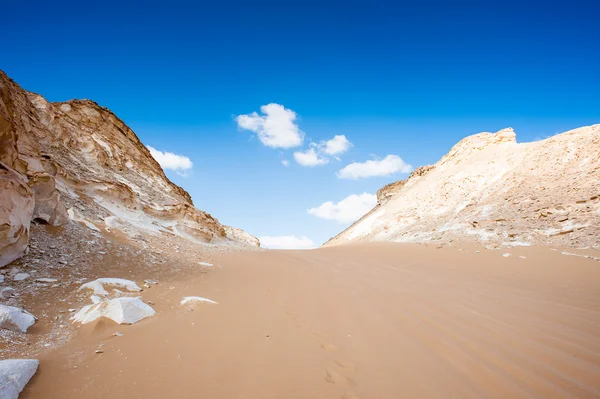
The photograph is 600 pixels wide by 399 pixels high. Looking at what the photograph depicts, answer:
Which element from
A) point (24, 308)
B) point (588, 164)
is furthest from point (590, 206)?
point (24, 308)

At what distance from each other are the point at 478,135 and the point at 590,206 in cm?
2049

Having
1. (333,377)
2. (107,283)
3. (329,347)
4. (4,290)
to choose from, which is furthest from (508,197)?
(4,290)

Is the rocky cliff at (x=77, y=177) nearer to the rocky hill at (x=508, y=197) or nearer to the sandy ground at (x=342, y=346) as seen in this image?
the sandy ground at (x=342, y=346)

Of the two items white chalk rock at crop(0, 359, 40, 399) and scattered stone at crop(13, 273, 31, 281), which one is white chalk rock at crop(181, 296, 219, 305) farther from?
scattered stone at crop(13, 273, 31, 281)

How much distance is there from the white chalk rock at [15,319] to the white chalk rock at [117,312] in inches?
21.5

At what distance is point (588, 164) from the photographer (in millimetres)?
16062

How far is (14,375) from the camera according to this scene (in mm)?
2707

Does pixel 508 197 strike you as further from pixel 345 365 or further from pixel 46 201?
pixel 46 201

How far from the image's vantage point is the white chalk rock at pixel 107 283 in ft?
18.0

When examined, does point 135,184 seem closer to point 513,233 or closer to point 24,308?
point 24,308

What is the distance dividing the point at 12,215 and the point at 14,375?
4.52 meters

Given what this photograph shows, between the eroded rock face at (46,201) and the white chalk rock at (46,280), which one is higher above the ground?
the eroded rock face at (46,201)

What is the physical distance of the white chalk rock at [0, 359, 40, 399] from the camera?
254cm

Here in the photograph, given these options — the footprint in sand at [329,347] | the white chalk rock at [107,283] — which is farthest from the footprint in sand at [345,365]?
the white chalk rock at [107,283]
